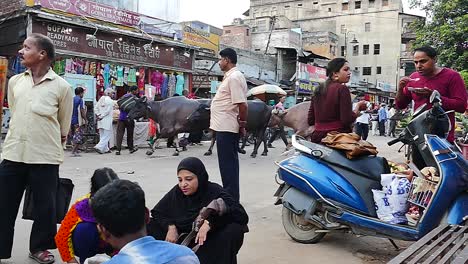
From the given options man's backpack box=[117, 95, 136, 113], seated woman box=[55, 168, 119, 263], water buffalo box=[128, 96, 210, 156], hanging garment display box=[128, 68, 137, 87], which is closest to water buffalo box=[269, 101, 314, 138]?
water buffalo box=[128, 96, 210, 156]

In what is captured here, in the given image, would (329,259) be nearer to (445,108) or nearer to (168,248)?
(445,108)

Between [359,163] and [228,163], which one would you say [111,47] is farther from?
[359,163]

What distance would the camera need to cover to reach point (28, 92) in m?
3.32

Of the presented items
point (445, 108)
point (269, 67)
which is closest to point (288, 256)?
point (445, 108)

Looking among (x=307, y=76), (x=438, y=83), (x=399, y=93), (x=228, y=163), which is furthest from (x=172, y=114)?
(x=307, y=76)

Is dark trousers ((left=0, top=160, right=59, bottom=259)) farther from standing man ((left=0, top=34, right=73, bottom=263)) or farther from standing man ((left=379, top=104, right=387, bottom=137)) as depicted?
standing man ((left=379, top=104, right=387, bottom=137))

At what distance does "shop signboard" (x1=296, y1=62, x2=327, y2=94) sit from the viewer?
2591 cm

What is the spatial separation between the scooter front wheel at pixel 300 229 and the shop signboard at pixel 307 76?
21299 mm

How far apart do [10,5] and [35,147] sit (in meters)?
11.1

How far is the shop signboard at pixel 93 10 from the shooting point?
12.0 m

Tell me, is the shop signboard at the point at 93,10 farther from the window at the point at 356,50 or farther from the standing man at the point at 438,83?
the window at the point at 356,50

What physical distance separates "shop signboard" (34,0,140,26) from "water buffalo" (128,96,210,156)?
13.0 feet

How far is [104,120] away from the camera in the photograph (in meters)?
10.8

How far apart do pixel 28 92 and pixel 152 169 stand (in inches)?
201
